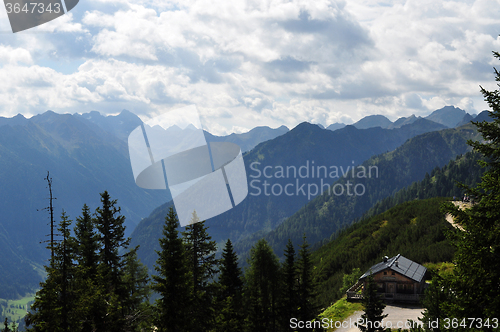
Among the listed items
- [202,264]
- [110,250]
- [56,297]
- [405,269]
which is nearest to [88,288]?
[56,297]

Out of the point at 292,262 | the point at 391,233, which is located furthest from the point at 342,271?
the point at 292,262

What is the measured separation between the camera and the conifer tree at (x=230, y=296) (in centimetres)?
2676

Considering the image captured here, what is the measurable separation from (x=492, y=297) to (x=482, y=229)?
8.54 feet

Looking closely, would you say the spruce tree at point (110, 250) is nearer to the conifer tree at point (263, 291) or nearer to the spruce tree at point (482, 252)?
the conifer tree at point (263, 291)

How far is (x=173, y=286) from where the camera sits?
74.1 ft

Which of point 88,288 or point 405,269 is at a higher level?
point 88,288

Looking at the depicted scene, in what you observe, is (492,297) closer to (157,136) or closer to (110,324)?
(157,136)

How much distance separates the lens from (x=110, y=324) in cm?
2047

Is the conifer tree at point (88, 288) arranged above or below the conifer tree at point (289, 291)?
above

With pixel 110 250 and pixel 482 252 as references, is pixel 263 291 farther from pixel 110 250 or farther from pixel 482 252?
pixel 482 252

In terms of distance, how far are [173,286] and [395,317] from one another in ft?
111

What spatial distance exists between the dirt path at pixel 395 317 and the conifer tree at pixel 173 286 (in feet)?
89.7

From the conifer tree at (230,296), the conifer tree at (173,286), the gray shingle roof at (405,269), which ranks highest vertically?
the conifer tree at (173,286)

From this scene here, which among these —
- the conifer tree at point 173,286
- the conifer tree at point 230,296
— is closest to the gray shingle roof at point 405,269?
the conifer tree at point 230,296
